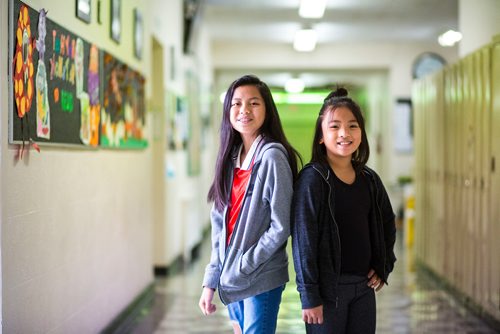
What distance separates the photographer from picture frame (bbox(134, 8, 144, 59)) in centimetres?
612

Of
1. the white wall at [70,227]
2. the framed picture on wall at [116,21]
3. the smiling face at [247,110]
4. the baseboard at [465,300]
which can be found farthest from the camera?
the baseboard at [465,300]

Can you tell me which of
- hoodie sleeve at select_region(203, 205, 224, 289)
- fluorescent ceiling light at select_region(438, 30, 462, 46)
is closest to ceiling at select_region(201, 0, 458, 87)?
fluorescent ceiling light at select_region(438, 30, 462, 46)

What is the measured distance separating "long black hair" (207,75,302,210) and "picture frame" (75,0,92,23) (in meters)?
1.69

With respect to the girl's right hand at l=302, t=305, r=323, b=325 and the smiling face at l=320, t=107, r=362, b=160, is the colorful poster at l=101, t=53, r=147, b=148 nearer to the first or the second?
the smiling face at l=320, t=107, r=362, b=160

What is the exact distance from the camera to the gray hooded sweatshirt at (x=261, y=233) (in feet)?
8.84

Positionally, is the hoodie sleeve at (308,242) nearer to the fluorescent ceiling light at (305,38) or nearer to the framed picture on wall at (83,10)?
the framed picture on wall at (83,10)

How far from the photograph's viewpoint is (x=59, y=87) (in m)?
3.90

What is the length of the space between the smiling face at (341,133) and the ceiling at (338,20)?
6.75m

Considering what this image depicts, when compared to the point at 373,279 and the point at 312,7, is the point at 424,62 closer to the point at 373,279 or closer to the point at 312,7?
the point at 312,7

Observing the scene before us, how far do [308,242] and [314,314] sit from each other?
0.24 m

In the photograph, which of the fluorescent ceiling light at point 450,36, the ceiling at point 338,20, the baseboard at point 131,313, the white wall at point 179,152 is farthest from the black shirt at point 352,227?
the fluorescent ceiling light at point 450,36

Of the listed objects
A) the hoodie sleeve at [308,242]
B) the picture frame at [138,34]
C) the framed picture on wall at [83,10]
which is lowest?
the hoodie sleeve at [308,242]

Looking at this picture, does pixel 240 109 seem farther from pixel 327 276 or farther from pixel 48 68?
pixel 48 68

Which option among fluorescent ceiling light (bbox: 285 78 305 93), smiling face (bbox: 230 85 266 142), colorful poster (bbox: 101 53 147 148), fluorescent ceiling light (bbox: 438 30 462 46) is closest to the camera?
smiling face (bbox: 230 85 266 142)
